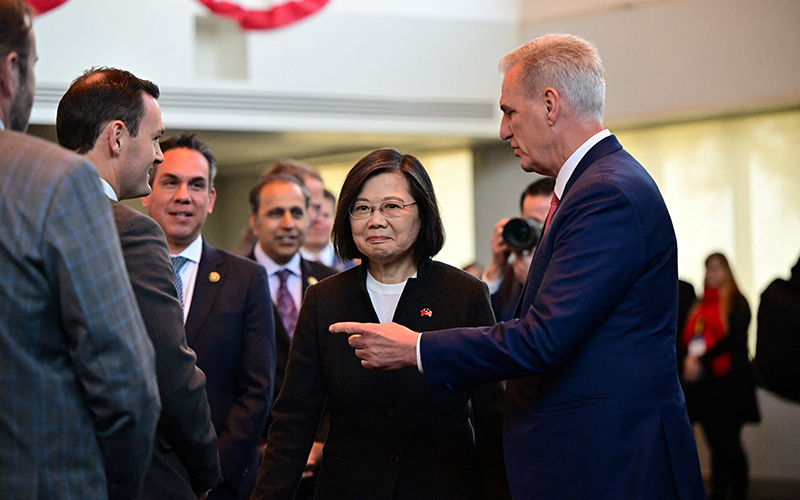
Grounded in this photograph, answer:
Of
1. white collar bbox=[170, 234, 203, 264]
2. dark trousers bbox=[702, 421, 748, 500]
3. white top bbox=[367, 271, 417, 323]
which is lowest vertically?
dark trousers bbox=[702, 421, 748, 500]

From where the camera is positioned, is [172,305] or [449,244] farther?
[449,244]

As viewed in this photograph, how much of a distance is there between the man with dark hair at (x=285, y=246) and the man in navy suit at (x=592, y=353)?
1809mm

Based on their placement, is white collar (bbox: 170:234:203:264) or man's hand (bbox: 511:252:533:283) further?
man's hand (bbox: 511:252:533:283)

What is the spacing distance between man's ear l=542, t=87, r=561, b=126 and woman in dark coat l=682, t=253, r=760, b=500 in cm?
378

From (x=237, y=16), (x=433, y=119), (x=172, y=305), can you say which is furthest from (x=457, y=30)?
(x=172, y=305)

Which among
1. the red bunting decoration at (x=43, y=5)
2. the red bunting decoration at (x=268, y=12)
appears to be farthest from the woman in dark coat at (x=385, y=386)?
the red bunting decoration at (x=268, y=12)

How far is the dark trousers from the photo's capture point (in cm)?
557

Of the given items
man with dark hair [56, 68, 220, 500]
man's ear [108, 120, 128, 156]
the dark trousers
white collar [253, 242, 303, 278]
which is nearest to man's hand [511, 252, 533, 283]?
white collar [253, 242, 303, 278]

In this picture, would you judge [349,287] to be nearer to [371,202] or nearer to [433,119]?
[371,202]

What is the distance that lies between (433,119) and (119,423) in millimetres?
6768

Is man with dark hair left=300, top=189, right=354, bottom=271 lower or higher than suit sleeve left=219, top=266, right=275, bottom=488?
higher

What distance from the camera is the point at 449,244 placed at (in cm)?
966

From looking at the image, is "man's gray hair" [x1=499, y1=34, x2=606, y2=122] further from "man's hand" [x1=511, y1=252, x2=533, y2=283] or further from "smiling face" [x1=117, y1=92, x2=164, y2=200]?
"man's hand" [x1=511, y1=252, x2=533, y2=283]

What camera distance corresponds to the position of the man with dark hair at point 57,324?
4.57 feet
